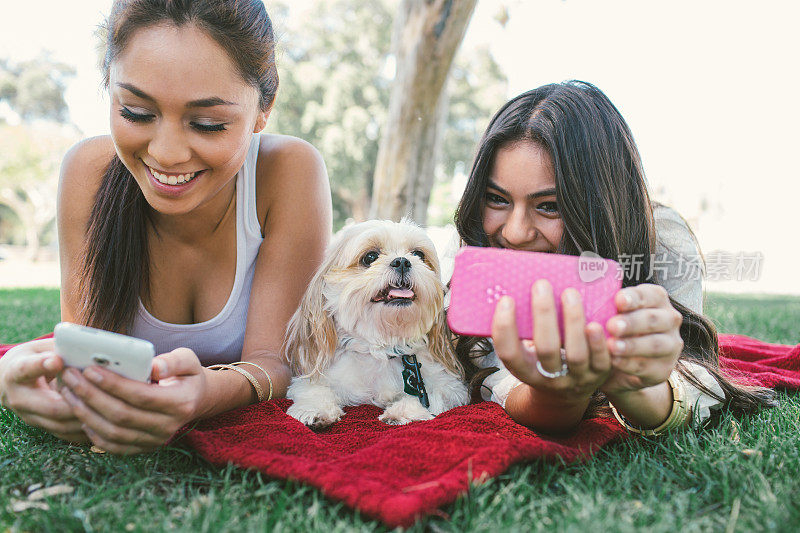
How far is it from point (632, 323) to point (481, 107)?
2778cm

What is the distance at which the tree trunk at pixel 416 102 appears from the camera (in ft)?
20.4

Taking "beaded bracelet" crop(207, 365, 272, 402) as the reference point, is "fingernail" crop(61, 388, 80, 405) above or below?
above

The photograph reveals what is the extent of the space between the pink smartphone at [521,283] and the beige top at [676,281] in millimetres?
750

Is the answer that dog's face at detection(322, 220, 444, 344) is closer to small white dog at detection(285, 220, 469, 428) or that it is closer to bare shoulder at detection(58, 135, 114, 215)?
small white dog at detection(285, 220, 469, 428)

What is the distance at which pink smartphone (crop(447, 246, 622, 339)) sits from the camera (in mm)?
1716

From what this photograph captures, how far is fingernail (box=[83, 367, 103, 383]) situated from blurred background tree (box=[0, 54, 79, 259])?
31164 mm

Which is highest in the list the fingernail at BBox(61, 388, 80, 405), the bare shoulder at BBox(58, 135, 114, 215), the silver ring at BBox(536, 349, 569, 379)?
the bare shoulder at BBox(58, 135, 114, 215)

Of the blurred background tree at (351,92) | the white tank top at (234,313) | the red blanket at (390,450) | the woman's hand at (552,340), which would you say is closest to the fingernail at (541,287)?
the woman's hand at (552,340)

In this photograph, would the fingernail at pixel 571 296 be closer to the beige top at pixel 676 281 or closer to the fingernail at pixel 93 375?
the beige top at pixel 676 281

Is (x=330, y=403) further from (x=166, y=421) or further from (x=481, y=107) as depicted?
(x=481, y=107)

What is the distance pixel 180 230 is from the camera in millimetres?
3117

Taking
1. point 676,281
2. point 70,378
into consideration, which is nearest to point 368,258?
point 70,378

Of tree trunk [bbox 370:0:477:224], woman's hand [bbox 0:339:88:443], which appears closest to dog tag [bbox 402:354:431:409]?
woman's hand [bbox 0:339:88:443]

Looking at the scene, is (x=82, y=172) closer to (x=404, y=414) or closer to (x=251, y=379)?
(x=251, y=379)
